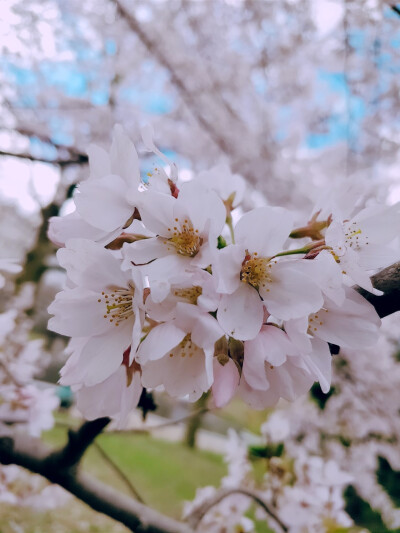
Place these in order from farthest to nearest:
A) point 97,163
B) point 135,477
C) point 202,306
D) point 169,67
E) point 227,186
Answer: point 135,477 < point 169,67 < point 227,186 < point 97,163 < point 202,306

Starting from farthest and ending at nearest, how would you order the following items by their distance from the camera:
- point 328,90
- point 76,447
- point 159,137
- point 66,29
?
point 328,90 → point 159,137 → point 66,29 → point 76,447

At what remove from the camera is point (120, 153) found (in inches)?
18.1

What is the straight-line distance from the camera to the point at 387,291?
430 millimetres

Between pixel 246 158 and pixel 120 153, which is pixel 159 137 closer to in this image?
pixel 246 158

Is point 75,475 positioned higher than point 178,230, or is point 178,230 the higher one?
point 178,230

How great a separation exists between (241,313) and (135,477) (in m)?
3.93

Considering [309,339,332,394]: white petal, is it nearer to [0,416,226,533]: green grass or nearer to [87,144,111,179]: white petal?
[87,144,111,179]: white petal

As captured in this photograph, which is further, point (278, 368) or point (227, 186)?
point (227, 186)

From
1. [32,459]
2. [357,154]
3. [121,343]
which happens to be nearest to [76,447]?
[32,459]

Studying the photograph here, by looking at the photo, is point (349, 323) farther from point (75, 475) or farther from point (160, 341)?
point (75, 475)

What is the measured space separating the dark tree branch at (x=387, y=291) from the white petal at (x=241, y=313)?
5.5 inches

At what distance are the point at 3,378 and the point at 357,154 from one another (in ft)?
9.98

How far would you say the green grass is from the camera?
1.94m

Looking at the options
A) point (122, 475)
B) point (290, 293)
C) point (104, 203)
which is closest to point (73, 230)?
point (104, 203)
